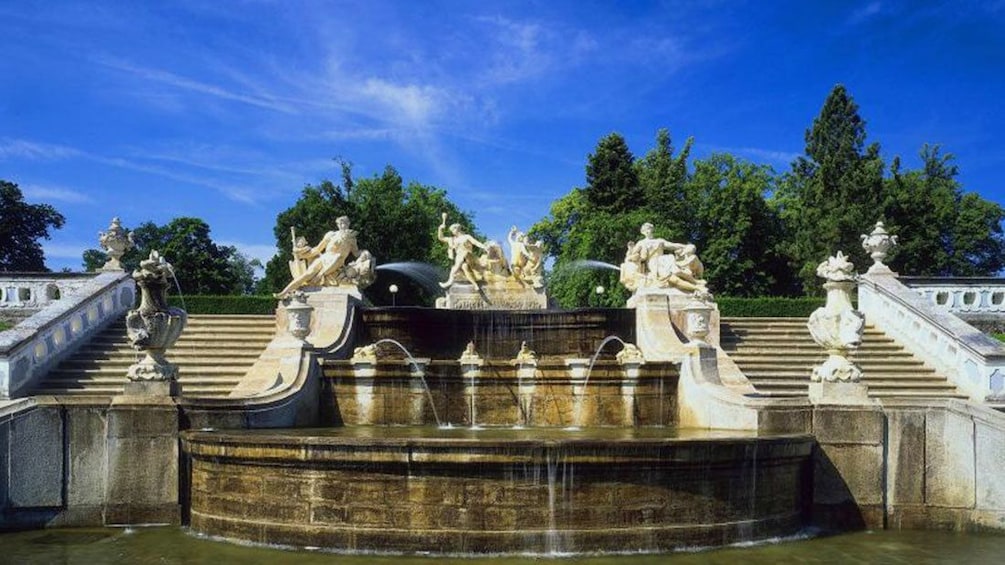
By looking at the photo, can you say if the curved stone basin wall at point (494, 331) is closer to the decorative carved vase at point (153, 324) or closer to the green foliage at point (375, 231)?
the decorative carved vase at point (153, 324)

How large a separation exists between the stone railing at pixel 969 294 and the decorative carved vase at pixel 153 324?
1973 centimetres

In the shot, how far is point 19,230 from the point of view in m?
58.1

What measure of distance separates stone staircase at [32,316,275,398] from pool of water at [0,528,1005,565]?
239 inches

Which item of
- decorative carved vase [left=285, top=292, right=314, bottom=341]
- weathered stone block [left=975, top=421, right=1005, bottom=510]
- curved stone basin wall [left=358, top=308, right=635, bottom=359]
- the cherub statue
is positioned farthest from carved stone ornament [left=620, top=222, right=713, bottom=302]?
weathered stone block [left=975, top=421, right=1005, bottom=510]

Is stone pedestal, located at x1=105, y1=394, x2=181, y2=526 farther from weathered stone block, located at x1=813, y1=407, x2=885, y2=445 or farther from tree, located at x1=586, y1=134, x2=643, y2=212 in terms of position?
tree, located at x1=586, y1=134, x2=643, y2=212

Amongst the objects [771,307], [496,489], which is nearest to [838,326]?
[496,489]

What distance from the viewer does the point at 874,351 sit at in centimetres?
2064

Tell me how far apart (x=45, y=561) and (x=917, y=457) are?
34.8ft

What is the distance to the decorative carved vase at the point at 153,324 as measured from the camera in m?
11.9

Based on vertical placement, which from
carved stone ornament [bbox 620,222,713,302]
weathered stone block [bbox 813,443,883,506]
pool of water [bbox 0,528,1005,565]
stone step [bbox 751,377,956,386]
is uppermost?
carved stone ornament [bbox 620,222,713,302]

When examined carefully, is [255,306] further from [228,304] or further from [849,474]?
[849,474]

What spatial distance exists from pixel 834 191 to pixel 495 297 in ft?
86.3

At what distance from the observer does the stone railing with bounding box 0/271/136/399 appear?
17.1m

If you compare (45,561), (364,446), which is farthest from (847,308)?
(45,561)
